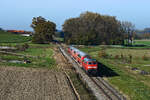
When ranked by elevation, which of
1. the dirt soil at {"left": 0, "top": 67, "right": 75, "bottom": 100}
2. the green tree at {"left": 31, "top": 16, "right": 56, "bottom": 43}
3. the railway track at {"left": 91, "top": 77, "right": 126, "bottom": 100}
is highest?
the green tree at {"left": 31, "top": 16, "right": 56, "bottom": 43}

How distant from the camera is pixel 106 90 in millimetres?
29656

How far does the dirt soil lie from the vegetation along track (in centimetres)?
396

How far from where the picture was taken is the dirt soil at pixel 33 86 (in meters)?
24.3

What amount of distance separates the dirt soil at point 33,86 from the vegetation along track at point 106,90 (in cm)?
396

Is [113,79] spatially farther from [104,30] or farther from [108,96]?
[104,30]

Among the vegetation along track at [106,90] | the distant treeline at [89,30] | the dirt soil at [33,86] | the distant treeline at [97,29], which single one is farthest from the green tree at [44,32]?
the vegetation along track at [106,90]

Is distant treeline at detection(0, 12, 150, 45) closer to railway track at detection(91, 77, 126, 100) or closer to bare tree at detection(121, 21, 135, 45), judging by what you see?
bare tree at detection(121, 21, 135, 45)

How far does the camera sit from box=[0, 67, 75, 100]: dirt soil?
24.3 metres

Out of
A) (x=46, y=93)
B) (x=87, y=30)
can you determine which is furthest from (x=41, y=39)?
(x=46, y=93)

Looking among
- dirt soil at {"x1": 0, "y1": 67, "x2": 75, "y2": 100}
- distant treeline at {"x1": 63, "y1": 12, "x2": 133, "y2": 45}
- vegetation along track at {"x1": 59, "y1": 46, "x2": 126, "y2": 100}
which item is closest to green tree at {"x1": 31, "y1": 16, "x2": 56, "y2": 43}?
distant treeline at {"x1": 63, "y1": 12, "x2": 133, "y2": 45}

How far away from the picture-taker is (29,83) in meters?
30.0

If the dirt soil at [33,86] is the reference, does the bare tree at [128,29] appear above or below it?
above

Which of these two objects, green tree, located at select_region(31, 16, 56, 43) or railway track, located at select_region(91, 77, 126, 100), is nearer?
railway track, located at select_region(91, 77, 126, 100)

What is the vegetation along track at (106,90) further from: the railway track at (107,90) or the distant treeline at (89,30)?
the distant treeline at (89,30)
